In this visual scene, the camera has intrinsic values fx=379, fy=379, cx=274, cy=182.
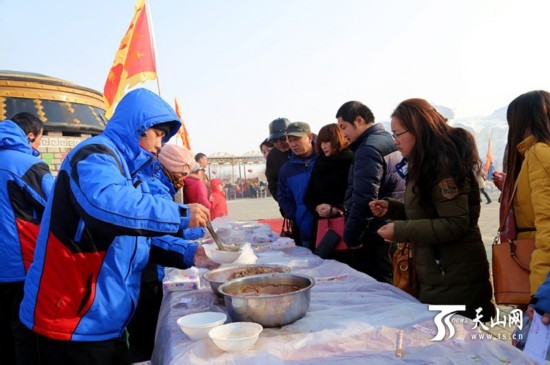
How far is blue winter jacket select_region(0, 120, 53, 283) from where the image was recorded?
2.62 m

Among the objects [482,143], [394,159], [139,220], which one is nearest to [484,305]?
[394,159]

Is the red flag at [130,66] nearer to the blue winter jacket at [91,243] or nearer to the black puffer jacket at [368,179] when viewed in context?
the black puffer jacket at [368,179]

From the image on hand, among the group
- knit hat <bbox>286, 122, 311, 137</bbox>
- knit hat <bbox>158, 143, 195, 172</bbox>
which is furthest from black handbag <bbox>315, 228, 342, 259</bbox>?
knit hat <bbox>158, 143, 195, 172</bbox>

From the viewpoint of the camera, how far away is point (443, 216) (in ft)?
6.42

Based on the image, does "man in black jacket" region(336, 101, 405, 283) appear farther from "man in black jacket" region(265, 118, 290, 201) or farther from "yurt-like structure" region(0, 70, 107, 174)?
"yurt-like structure" region(0, 70, 107, 174)

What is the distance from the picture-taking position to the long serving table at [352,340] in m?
1.21

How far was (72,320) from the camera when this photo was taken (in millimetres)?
1509

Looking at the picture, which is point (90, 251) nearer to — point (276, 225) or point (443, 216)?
point (443, 216)

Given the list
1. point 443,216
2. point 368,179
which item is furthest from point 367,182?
point 443,216

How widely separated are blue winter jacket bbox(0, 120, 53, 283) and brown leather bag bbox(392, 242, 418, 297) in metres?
2.40

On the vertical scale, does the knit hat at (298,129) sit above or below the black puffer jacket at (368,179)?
above

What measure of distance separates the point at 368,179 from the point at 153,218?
1.75 m

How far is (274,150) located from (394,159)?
225cm

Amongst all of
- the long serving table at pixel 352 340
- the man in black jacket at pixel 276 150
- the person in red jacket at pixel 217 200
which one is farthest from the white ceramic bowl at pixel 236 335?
the person in red jacket at pixel 217 200
